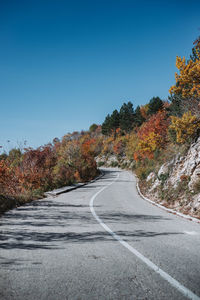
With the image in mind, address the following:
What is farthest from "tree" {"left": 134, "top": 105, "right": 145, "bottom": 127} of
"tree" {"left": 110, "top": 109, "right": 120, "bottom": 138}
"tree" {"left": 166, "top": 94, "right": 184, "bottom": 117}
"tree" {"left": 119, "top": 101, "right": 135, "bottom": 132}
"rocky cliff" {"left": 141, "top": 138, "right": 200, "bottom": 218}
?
"rocky cliff" {"left": 141, "top": 138, "right": 200, "bottom": 218}

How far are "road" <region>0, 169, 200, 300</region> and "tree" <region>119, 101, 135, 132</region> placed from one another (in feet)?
244

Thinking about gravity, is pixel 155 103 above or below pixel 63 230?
above

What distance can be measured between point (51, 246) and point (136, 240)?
6.79 feet

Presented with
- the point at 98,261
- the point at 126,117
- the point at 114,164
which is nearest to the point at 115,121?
the point at 126,117

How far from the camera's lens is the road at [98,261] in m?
2.89

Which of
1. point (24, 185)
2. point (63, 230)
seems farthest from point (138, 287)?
point (24, 185)

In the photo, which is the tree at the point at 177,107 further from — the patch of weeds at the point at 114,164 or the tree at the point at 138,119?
the tree at the point at 138,119

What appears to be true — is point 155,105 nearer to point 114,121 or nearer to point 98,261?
point 114,121

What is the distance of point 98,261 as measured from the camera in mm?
3953

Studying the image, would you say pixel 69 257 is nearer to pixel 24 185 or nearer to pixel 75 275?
pixel 75 275

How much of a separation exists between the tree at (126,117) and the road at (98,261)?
244 feet

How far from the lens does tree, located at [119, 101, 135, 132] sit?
263 feet

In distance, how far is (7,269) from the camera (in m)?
3.58

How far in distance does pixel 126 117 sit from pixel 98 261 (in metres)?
79.2
